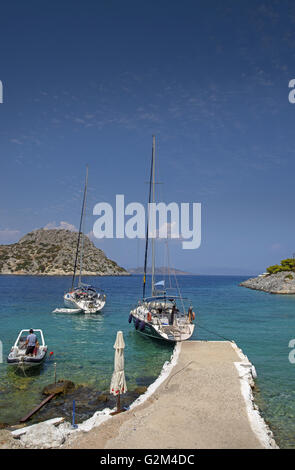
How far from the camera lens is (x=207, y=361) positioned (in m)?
18.2

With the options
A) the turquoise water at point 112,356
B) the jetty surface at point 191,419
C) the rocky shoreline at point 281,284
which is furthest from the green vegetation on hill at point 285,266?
the jetty surface at point 191,419

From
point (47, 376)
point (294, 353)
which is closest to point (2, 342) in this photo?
point (47, 376)

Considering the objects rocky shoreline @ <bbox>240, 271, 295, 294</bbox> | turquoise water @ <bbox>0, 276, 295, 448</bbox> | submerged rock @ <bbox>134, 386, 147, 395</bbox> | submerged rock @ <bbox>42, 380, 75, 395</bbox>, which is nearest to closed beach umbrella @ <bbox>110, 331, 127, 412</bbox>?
turquoise water @ <bbox>0, 276, 295, 448</bbox>

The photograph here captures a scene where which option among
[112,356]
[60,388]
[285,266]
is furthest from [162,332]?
[285,266]

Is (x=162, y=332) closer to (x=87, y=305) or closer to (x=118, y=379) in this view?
(x=118, y=379)

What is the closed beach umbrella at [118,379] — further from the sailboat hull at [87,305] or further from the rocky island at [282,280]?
the rocky island at [282,280]

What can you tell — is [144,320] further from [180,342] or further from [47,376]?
[47,376]

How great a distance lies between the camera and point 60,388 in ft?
50.3

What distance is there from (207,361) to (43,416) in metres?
9.43

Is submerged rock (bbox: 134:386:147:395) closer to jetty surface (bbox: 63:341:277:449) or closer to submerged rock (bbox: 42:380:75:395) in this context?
jetty surface (bbox: 63:341:277:449)

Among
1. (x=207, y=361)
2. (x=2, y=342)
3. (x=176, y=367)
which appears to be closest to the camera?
(x=176, y=367)

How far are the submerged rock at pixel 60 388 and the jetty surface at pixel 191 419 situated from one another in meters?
4.81

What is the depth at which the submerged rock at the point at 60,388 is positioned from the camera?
15.2 meters
